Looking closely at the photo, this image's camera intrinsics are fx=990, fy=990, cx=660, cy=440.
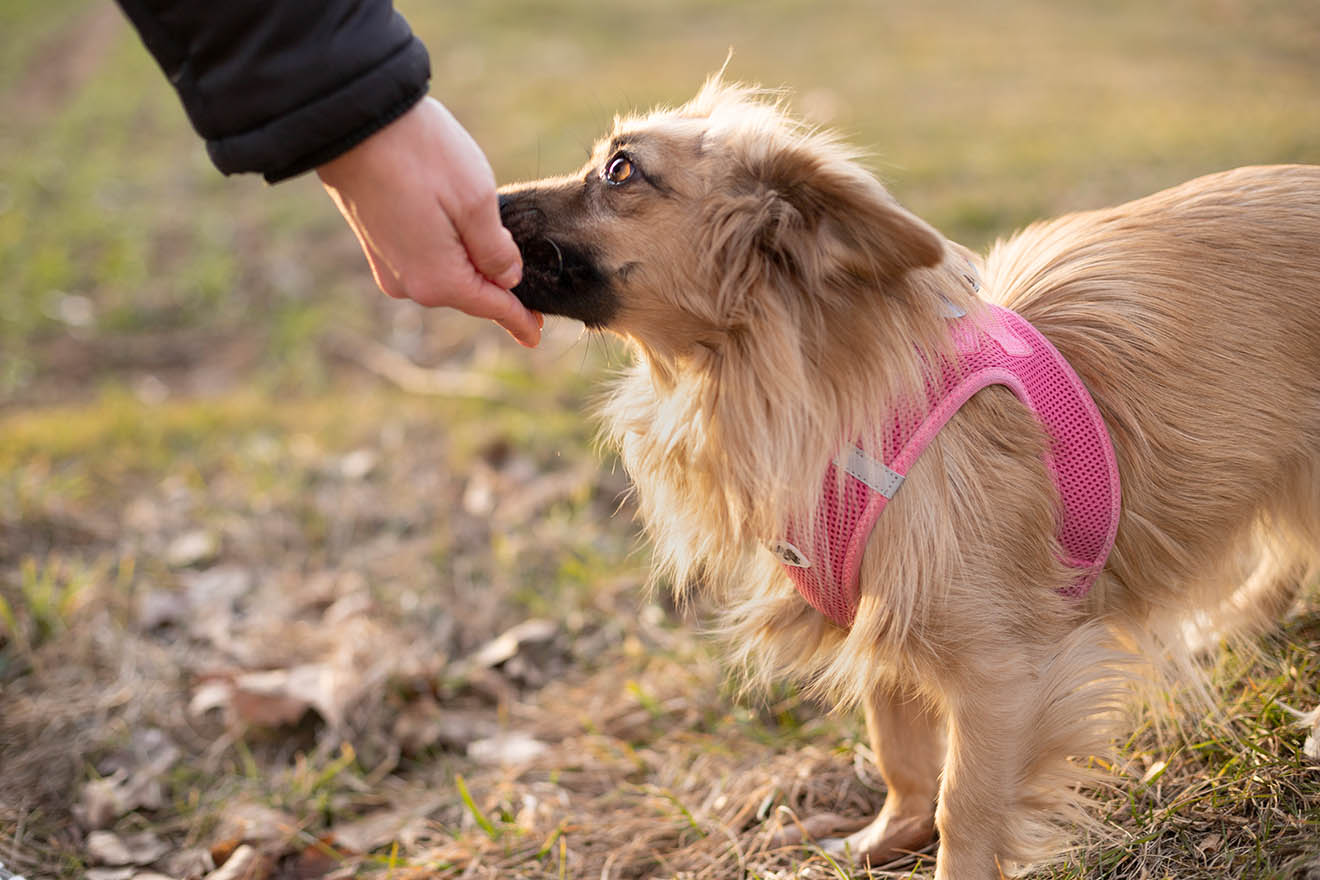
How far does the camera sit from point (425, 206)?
1.62 m

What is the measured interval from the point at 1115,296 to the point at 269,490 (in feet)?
10.6

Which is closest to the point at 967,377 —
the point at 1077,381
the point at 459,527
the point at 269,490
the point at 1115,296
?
the point at 1077,381

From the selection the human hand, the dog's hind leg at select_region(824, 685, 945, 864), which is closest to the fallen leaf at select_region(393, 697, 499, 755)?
the dog's hind leg at select_region(824, 685, 945, 864)

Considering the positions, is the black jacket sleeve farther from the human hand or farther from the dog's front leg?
the dog's front leg

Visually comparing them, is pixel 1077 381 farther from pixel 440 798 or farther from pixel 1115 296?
pixel 440 798

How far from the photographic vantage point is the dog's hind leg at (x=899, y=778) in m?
2.27

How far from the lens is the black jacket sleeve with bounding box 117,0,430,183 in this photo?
4.77 ft

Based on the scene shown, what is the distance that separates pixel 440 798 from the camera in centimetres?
265

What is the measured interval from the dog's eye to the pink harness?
0.76 metres

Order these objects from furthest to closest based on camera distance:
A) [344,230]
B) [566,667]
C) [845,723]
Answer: [344,230]
[566,667]
[845,723]

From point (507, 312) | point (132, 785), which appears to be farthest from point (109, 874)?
point (507, 312)

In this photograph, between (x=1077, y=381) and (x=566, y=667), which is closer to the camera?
(x=1077, y=381)

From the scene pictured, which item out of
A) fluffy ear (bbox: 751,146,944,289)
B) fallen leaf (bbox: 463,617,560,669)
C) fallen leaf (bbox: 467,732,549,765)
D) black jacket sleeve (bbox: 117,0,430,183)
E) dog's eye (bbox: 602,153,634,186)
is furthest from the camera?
fallen leaf (bbox: 463,617,560,669)

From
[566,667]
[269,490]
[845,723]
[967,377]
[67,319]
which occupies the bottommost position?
[67,319]
